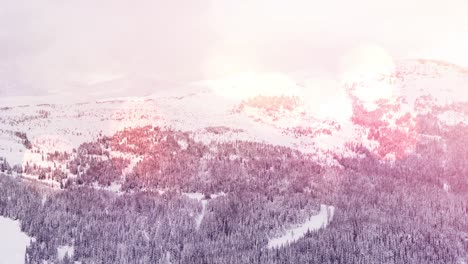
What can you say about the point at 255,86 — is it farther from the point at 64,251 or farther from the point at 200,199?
the point at 64,251

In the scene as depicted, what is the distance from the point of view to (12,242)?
4028 cm

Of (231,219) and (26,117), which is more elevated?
(26,117)

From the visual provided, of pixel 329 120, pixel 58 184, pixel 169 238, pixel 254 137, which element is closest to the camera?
pixel 169 238

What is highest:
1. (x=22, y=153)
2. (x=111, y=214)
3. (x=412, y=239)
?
(x=22, y=153)

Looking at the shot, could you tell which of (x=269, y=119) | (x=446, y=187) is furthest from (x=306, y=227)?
(x=269, y=119)

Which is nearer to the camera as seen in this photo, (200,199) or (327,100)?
(200,199)

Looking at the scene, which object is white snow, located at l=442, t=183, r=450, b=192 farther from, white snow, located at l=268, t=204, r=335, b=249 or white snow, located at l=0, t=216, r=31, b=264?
white snow, located at l=0, t=216, r=31, b=264

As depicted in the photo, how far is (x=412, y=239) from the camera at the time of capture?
62688 mm

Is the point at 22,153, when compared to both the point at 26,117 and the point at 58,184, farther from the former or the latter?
the point at 26,117

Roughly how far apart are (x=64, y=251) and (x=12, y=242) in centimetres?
527

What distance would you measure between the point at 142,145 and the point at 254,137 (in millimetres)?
24408

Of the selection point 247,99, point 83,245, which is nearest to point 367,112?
point 247,99

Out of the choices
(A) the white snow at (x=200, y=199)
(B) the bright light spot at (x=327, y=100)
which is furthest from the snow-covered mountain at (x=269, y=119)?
(A) the white snow at (x=200, y=199)

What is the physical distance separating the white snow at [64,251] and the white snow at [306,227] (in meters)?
21.3
